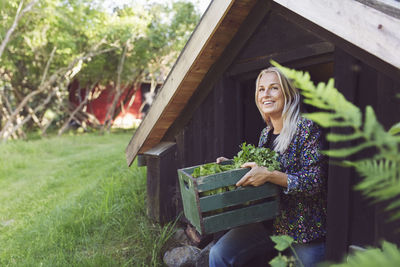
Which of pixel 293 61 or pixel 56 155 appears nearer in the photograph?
pixel 293 61

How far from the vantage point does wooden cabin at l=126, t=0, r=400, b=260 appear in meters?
1.78

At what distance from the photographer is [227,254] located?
2252mm

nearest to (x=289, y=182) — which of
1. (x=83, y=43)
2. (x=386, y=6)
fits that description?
(x=386, y=6)

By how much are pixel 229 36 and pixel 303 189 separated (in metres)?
1.74

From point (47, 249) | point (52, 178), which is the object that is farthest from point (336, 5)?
point (52, 178)

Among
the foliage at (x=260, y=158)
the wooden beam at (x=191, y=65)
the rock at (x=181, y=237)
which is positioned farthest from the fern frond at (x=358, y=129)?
the rock at (x=181, y=237)

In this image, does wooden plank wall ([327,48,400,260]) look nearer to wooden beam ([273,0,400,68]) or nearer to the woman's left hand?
wooden beam ([273,0,400,68])

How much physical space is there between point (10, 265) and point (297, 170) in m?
3.27

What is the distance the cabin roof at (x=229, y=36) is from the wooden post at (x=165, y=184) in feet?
0.70

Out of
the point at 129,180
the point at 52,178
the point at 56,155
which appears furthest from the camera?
the point at 56,155

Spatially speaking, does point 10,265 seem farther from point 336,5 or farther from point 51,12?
point 51,12

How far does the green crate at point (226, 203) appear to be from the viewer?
1.92m

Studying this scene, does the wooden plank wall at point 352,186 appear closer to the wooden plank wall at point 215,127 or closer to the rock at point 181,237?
the wooden plank wall at point 215,127

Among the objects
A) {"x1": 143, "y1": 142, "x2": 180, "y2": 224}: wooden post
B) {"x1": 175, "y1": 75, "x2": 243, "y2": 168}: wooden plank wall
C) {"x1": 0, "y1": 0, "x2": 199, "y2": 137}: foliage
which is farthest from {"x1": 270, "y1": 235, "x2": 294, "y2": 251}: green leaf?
{"x1": 0, "y1": 0, "x2": 199, "y2": 137}: foliage
